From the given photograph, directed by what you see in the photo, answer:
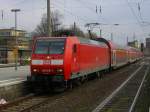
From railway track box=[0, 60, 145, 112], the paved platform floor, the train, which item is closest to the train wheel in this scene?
the train

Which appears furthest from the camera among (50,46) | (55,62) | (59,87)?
(50,46)

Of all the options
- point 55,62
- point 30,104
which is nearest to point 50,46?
point 55,62

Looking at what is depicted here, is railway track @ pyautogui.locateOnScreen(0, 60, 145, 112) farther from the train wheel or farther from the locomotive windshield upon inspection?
the locomotive windshield

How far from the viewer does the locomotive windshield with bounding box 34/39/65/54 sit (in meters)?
21.1

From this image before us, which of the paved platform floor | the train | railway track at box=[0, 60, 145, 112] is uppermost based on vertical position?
the train

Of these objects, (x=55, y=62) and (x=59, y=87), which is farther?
(x=59, y=87)

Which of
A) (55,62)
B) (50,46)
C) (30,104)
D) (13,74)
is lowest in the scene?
(30,104)

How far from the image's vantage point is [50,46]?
21.3 meters

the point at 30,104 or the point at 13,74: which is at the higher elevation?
the point at 13,74

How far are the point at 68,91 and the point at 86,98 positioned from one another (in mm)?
3385

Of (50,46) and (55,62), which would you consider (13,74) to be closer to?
(50,46)

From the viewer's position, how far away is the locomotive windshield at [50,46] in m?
21.1

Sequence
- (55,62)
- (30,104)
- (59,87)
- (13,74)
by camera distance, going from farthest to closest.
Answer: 1. (13,74)
2. (59,87)
3. (55,62)
4. (30,104)

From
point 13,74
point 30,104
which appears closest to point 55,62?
point 30,104
